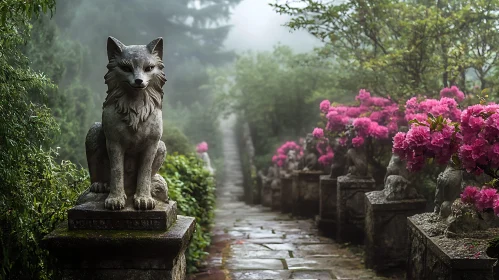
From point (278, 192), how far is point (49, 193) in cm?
923

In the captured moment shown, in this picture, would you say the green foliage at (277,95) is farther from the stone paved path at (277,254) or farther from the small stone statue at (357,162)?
the small stone statue at (357,162)

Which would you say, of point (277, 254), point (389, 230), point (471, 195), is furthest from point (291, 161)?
point (471, 195)

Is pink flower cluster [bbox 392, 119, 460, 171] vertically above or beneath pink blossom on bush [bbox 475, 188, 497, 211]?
above

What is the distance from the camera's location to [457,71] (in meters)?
6.98

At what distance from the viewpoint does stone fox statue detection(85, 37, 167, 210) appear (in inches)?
121

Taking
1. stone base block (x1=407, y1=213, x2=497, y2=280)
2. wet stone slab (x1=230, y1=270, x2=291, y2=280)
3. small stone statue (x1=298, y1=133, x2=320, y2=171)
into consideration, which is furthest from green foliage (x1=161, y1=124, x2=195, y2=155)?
stone base block (x1=407, y1=213, x2=497, y2=280)

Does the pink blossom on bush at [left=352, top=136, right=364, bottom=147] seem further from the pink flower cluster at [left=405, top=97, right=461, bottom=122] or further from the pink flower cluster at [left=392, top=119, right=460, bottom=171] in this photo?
the pink flower cluster at [left=392, top=119, right=460, bottom=171]

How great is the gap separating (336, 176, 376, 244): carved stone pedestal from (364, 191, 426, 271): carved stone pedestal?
4.54ft

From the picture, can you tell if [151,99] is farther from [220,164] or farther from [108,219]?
[220,164]

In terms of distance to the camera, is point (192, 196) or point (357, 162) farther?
point (357, 162)

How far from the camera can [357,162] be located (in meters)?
6.70

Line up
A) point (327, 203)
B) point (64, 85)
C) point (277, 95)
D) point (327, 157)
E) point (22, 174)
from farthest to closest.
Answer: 1. point (277, 95)
2. point (64, 85)
3. point (327, 157)
4. point (327, 203)
5. point (22, 174)

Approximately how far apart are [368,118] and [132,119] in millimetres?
4110

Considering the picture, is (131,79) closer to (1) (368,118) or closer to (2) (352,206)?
(1) (368,118)
